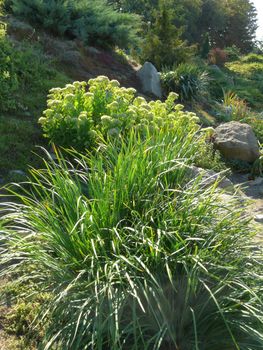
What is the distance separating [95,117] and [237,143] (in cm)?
320

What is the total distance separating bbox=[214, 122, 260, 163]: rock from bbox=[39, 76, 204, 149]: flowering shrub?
2.34 meters

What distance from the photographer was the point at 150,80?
10742mm

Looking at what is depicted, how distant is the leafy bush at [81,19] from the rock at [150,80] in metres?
1.10

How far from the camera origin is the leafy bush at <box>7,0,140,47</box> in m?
10.6

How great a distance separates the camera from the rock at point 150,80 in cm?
1062

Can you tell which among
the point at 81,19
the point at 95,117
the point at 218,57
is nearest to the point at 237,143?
the point at 95,117

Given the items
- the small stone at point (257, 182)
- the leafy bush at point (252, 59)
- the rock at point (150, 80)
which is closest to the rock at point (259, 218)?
the small stone at point (257, 182)

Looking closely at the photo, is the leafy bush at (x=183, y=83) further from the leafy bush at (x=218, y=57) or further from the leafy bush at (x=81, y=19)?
the leafy bush at (x=218, y=57)

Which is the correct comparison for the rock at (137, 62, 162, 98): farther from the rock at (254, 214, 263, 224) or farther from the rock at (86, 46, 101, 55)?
the rock at (254, 214, 263, 224)

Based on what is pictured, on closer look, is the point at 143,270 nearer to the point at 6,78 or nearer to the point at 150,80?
the point at 6,78

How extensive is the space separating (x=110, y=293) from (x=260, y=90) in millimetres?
16230

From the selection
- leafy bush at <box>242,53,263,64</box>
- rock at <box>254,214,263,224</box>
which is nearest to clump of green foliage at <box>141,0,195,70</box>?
rock at <box>254,214,263,224</box>

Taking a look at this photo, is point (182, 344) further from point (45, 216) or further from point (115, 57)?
point (115, 57)

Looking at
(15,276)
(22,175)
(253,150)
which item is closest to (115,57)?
(253,150)
